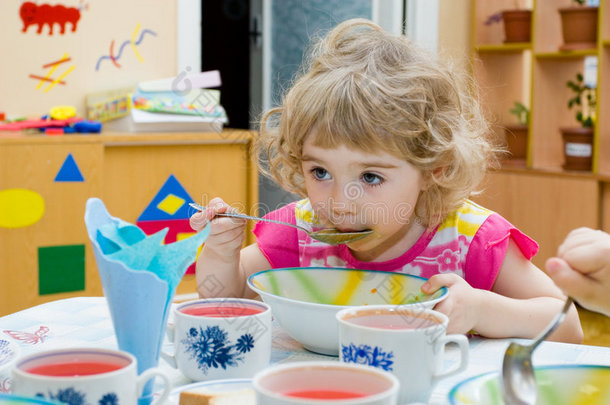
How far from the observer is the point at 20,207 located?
2227 millimetres

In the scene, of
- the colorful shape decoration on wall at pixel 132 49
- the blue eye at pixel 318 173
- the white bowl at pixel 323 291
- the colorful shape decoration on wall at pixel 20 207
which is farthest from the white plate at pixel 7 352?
the colorful shape decoration on wall at pixel 132 49

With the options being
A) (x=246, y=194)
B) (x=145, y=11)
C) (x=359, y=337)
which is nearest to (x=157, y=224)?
(x=246, y=194)

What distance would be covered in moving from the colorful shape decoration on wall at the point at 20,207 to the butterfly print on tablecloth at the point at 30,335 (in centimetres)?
140

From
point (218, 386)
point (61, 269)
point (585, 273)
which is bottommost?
point (61, 269)

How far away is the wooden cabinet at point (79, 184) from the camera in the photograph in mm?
2217

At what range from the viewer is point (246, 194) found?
2.70 m

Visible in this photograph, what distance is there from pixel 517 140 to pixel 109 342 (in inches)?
121

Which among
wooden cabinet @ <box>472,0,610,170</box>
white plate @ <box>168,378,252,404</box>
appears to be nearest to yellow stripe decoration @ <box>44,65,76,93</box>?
wooden cabinet @ <box>472,0,610,170</box>

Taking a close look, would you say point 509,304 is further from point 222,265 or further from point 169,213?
point 169,213

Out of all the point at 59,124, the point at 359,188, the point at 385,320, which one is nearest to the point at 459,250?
the point at 359,188

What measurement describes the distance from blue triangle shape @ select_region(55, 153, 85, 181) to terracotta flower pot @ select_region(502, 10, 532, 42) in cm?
220

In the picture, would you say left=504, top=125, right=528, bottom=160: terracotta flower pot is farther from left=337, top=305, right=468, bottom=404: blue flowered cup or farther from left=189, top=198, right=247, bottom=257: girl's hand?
left=337, top=305, right=468, bottom=404: blue flowered cup

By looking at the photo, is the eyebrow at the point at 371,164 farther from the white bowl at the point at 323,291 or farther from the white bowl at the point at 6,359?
the white bowl at the point at 6,359

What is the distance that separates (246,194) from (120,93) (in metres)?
0.56
